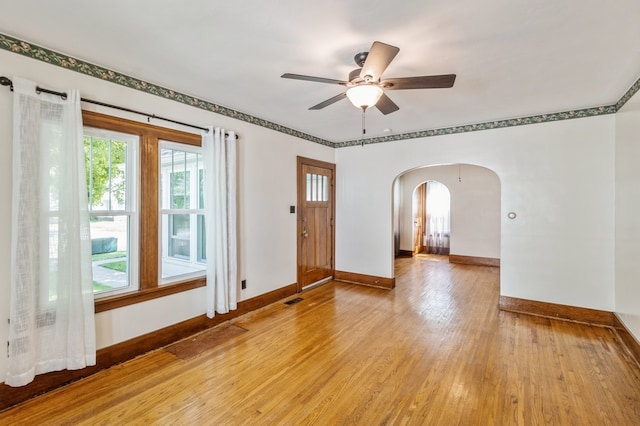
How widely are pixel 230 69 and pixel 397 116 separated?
227cm

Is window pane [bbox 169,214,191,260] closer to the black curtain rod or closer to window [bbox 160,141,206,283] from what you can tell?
window [bbox 160,141,206,283]

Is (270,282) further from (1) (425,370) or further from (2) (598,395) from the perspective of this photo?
(2) (598,395)

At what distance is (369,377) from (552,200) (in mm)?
3326

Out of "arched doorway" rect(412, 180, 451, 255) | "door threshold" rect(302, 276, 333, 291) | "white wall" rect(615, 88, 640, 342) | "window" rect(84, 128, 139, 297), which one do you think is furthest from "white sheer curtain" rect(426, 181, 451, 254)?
"window" rect(84, 128, 139, 297)

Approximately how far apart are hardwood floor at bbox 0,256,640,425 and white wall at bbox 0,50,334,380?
378mm

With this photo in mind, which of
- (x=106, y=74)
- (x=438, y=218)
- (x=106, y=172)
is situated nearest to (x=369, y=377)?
(x=106, y=172)

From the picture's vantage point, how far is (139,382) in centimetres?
241

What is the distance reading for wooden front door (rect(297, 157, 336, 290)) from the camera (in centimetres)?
489

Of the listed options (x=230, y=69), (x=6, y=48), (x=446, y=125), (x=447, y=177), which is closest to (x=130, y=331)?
(x=6, y=48)

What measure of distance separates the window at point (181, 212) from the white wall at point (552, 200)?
11.1 ft

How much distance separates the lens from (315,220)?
525cm

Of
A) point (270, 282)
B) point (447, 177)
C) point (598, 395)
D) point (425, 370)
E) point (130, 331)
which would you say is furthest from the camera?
point (447, 177)

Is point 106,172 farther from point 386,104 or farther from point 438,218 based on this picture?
point 438,218

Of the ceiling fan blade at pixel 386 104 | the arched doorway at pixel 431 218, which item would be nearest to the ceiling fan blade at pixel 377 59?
the ceiling fan blade at pixel 386 104
